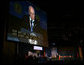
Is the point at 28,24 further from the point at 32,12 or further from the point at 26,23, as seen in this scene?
the point at 32,12

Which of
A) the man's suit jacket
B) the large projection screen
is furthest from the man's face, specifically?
the man's suit jacket

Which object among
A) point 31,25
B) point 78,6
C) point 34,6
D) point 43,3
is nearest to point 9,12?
point 31,25

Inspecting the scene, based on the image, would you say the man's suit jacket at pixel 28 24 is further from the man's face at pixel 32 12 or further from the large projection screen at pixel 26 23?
the man's face at pixel 32 12

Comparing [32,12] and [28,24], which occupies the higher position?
[32,12]

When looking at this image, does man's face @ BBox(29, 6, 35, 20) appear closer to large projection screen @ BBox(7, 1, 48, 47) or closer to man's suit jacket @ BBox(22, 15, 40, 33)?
large projection screen @ BBox(7, 1, 48, 47)

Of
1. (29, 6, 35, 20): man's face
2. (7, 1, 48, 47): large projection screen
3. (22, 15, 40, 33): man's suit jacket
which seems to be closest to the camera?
(7, 1, 48, 47): large projection screen

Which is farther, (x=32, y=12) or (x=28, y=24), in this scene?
(x=32, y=12)

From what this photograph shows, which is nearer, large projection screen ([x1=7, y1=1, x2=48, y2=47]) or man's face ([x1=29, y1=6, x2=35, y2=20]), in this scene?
large projection screen ([x1=7, y1=1, x2=48, y2=47])

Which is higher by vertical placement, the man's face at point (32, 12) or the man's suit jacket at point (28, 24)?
the man's face at point (32, 12)

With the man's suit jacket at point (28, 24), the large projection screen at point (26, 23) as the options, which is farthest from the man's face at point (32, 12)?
the man's suit jacket at point (28, 24)

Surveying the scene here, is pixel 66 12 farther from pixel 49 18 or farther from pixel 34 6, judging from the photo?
pixel 34 6

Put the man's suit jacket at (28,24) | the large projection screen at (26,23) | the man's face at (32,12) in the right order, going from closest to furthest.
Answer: the large projection screen at (26,23) → the man's suit jacket at (28,24) → the man's face at (32,12)

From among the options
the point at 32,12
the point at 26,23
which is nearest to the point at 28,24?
the point at 26,23

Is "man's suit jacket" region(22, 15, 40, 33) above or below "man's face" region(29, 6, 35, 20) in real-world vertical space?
below
